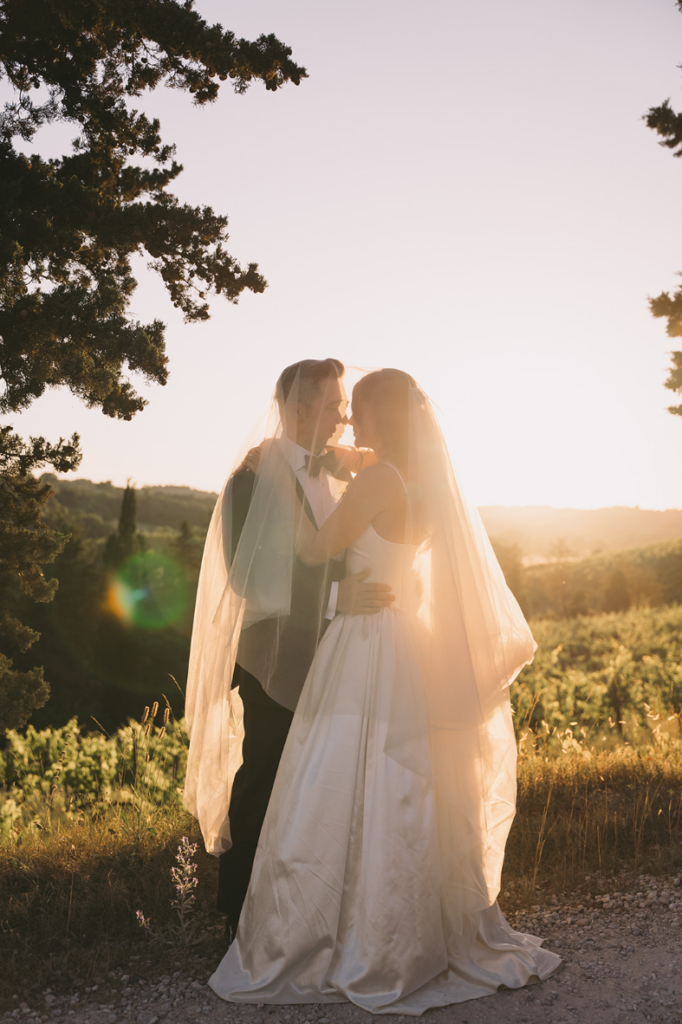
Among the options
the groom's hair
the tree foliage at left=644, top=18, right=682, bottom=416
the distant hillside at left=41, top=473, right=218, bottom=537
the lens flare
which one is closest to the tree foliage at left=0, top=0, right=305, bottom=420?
the groom's hair

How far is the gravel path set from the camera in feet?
8.91

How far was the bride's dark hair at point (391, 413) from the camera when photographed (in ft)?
10.3

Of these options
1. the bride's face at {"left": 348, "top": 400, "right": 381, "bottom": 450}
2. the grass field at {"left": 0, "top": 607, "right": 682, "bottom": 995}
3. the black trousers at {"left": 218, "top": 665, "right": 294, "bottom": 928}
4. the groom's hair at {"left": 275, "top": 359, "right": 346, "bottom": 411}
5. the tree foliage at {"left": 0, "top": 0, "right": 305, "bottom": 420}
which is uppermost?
the tree foliage at {"left": 0, "top": 0, "right": 305, "bottom": 420}

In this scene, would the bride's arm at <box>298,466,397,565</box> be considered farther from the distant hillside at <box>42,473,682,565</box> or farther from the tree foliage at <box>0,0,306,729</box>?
the distant hillside at <box>42,473,682,565</box>

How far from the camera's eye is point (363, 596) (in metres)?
3.12

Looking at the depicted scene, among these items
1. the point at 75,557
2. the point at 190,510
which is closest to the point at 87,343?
the point at 75,557

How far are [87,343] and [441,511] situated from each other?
2.46 metres

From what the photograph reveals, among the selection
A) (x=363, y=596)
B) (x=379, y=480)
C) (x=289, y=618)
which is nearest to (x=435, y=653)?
(x=363, y=596)

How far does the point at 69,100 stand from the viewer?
4684mm

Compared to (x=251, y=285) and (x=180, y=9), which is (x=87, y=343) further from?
(x=180, y=9)

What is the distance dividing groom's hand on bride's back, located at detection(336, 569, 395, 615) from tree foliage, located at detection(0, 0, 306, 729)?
6.47ft

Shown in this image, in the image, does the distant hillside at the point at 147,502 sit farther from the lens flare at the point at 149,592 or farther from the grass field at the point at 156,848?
the grass field at the point at 156,848

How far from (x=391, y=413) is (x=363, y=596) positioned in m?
0.83

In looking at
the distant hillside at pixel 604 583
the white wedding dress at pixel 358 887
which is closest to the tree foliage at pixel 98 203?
the white wedding dress at pixel 358 887
